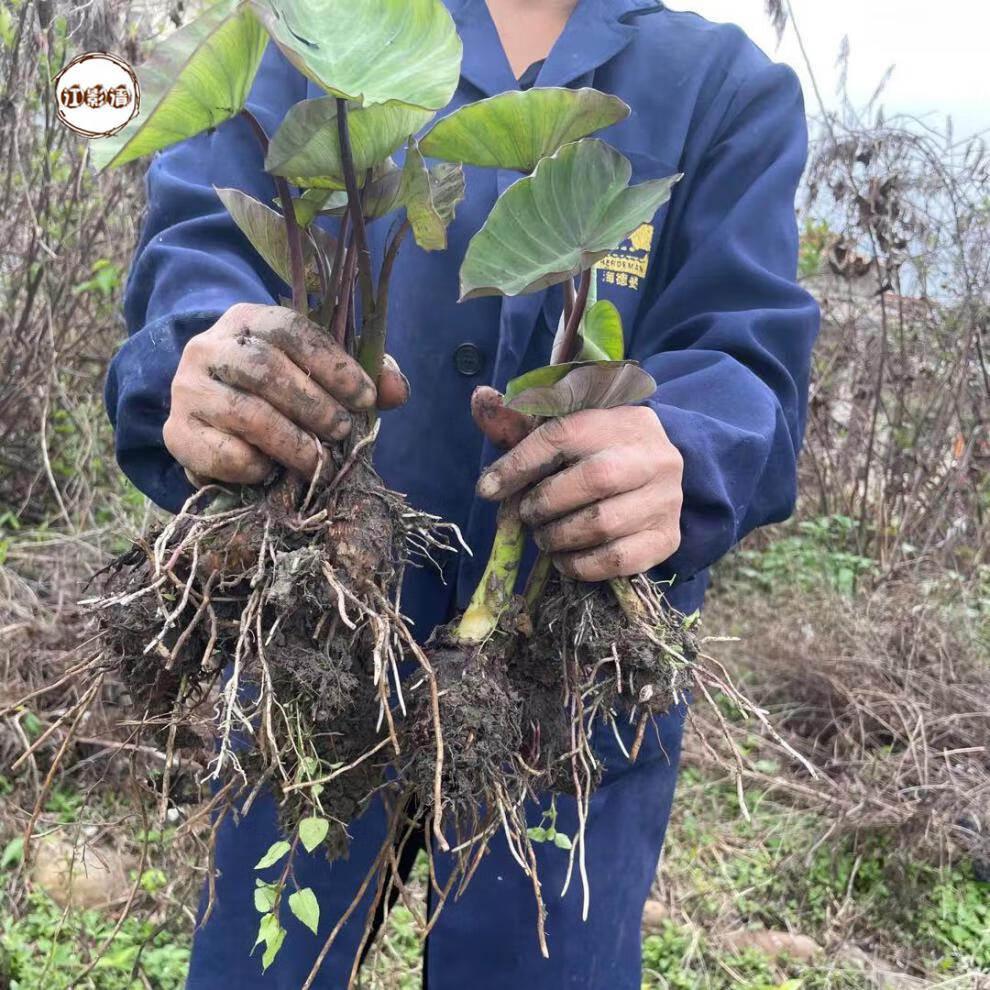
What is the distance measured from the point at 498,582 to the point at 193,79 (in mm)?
559

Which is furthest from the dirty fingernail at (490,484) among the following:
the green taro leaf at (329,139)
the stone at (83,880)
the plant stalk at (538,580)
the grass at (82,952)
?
the stone at (83,880)

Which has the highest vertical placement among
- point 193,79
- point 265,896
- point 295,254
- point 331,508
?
point 193,79

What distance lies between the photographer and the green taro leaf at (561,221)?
84cm

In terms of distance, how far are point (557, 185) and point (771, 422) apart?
0.39 meters

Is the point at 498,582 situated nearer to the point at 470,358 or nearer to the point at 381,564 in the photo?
the point at 381,564

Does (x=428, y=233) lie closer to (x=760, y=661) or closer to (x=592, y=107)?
(x=592, y=107)

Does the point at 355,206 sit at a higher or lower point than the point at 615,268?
higher

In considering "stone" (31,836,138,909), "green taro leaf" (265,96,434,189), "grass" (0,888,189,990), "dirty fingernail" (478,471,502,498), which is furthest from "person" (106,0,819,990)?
"stone" (31,836,138,909)

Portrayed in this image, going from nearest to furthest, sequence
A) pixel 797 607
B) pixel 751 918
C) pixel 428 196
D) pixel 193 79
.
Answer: pixel 193 79, pixel 428 196, pixel 751 918, pixel 797 607

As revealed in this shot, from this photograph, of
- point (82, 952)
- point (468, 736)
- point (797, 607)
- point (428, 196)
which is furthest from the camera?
point (797, 607)

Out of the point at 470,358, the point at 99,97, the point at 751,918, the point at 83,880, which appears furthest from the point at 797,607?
the point at 99,97

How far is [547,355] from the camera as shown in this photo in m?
1.20

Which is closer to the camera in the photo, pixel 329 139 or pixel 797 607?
pixel 329 139

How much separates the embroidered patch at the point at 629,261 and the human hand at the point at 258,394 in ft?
1.26
